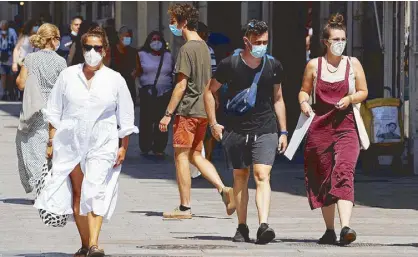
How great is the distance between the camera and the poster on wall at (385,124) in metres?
18.4

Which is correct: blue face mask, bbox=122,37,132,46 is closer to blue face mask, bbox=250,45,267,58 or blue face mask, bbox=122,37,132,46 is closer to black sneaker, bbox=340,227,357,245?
blue face mask, bbox=250,45,267,58

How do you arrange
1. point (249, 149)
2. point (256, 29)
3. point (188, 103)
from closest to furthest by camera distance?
point (256, 29), point (249, 149), point (188, 103)

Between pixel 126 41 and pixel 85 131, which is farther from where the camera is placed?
pixel 126 41

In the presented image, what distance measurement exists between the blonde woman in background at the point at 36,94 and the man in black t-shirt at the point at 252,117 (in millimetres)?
2839

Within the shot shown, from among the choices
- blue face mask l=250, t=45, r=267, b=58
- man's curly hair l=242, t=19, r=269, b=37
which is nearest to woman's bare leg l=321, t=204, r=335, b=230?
blue face mask l=250, t=45, r=267, b=58

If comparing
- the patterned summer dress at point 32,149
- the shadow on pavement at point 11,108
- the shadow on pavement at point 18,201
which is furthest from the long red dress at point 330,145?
the shadow on pavement at point 11,108

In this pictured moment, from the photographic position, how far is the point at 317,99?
1174cm

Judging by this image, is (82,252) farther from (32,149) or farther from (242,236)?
(32,149)

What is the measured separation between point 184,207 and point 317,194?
2.08 meters

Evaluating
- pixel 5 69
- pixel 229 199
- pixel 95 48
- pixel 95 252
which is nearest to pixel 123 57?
pixel 229 199

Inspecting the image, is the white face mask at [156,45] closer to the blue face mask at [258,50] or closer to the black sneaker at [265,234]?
the blue face mask at [258,50]

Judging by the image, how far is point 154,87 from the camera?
2017 cm

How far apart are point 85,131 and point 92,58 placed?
0.50 meters

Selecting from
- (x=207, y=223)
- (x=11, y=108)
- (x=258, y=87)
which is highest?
(x=258, y=87)
